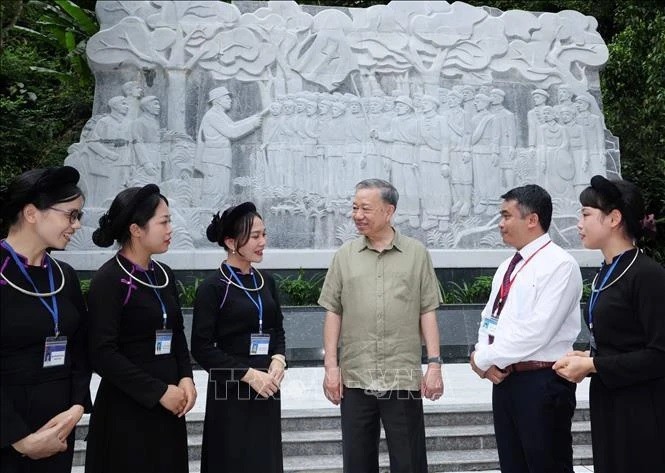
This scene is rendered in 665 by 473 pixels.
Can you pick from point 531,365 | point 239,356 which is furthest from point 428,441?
point 239,356

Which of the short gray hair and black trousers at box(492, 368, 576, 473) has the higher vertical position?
the short gray hair

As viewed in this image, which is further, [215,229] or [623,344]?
[215,229]

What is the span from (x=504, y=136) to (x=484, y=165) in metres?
0.43

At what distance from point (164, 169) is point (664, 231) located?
739 cm

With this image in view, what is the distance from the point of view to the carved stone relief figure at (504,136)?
8133mm

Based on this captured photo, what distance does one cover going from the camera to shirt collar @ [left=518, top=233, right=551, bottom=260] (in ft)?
8.95

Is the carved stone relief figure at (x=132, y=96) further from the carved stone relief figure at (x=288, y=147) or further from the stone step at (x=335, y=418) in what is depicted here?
the stone step at (x=335, y=418)

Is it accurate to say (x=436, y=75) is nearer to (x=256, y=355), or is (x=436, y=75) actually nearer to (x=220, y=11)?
(x=220, y=11)

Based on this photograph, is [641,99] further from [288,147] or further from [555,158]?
[288,147]

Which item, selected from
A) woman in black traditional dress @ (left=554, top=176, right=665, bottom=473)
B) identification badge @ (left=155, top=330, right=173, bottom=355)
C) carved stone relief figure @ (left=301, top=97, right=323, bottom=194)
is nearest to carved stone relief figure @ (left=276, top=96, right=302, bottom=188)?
carved stone relief figure @ (left=301, top=97, right=323, bottom=194)

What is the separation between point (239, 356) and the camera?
2.78 meters

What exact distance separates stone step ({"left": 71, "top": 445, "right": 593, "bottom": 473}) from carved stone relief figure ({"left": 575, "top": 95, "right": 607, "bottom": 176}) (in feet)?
16.4

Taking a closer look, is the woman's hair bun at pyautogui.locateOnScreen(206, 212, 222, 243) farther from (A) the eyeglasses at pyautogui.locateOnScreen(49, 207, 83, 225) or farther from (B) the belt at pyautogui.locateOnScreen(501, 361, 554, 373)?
(B) the belt at pyautogui.locateOnScreen(501, 361, 554, 373)

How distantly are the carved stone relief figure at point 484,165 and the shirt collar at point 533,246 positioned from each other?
536 centimetres
